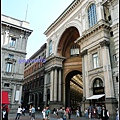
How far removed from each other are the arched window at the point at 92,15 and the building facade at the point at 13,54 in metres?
12.8

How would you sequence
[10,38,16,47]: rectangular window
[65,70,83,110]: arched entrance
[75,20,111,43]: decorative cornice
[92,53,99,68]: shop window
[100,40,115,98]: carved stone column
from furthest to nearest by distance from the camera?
[65,70,83,110]: arched entrance
[10,38,16,47]: rectangular window
[92,53,99,68]: shop window
[75,20,111,43]: decorative cornice
[100,40,115,98]: carved stone column

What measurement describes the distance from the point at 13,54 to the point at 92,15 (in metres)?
16.6

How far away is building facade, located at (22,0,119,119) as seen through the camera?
20.2 metres

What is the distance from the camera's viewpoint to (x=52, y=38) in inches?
1517

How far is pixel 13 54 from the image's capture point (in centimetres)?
2912

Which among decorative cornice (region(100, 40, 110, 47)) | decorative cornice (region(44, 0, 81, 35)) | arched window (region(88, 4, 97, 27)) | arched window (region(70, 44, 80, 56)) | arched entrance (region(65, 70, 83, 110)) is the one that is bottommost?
arched entrance (region(65, 70, 83, 110))

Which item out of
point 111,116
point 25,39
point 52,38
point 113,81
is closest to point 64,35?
point 52,38

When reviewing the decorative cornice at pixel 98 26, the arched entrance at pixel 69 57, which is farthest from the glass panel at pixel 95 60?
the arched entrance at pixel 69 57

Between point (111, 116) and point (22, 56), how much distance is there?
1964 centimetres

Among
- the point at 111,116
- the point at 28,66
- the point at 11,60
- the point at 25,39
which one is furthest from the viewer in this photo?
the point at 28,66

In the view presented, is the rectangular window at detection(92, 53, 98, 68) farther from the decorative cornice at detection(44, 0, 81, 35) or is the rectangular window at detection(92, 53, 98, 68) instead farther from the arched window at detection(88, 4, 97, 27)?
the decorative cornice at detection(44, 0, 81, 35)

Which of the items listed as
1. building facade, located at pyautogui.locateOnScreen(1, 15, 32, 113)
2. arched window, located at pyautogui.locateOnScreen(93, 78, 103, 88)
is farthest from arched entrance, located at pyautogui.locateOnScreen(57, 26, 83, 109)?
arched window, located at pyautogui.locateOnScreen(93, 78, 103, 88)

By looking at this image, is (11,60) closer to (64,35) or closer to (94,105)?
(64,35)

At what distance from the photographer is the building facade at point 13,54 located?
27.0 m
